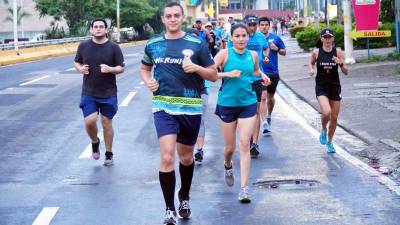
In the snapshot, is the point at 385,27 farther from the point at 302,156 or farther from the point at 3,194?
the point at 3,194

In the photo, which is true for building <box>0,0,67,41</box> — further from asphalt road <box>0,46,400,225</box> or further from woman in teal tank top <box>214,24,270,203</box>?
woman in teal tank top <box>214,24,270,203</box>

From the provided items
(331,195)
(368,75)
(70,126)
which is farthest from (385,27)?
(331,195)

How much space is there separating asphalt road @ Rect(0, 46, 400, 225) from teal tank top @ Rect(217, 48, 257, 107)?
969 millimetres

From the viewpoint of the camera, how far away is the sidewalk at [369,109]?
1213 centimetres

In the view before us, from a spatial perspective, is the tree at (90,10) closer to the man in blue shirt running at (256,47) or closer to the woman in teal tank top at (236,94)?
the man in blue shirt running at (256,47)

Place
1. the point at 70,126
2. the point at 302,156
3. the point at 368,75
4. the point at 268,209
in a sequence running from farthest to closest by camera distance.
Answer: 1. the point at 368,75
2. the point at 70,126
3. the point at 302,156
4. the point at 268,209

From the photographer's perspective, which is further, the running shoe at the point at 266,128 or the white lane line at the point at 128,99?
the white lane line at the point at 128,99

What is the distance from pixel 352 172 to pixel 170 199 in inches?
138

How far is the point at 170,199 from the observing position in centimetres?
766

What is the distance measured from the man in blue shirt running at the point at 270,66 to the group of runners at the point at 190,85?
0.05 ft

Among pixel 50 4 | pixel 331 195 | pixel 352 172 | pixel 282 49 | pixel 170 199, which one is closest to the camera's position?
pixel 170 199

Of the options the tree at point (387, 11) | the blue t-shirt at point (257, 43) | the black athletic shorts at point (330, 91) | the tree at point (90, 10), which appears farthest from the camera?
the tree at point (90, 10)

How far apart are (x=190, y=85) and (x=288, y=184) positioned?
2.58 m

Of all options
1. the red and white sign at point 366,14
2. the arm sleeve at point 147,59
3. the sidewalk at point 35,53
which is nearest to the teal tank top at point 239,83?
the arm sleeve at point 147,59
